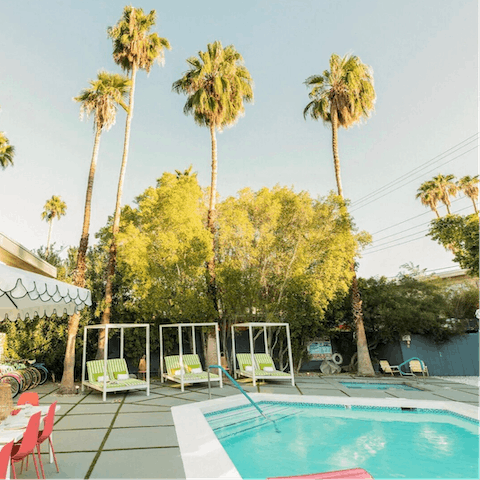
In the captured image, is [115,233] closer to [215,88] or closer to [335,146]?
[215,88]

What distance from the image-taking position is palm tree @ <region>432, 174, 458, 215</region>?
89.5 feet

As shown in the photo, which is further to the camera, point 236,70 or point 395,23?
point 236,70

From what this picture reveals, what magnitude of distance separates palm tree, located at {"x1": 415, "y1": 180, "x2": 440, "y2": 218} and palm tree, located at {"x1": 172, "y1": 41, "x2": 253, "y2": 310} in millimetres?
18850

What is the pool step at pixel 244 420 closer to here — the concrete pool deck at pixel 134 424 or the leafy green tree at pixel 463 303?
the concrete pool deck at pixel 134 424

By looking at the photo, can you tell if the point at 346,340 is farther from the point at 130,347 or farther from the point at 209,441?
the point at 209,441

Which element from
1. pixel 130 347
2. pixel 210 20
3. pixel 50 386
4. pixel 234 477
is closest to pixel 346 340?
pixel 130 347

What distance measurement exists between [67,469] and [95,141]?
11.4 meters

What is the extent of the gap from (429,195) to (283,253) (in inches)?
781

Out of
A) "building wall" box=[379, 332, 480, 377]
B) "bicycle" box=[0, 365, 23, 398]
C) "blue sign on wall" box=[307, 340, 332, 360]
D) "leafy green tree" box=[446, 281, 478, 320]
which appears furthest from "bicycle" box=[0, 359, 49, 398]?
"leafy green tree" box=[446, 281, 478, 320]

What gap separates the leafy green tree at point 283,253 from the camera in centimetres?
1352

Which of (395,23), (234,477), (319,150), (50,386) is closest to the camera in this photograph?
(234,477)

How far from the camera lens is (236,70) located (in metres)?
16.3

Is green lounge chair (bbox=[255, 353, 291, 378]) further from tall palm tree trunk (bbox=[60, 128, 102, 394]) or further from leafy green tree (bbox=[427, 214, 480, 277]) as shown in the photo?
leafy green tree (bbox=[427, 214, 480, 277])

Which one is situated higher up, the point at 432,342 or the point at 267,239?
the point at 267,239
